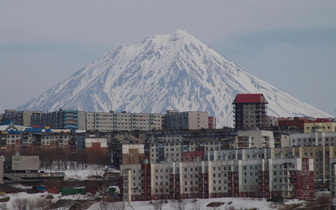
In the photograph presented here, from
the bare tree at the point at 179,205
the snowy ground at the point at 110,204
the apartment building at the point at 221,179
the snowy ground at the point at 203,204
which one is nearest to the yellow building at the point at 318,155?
the apartment building at the point at 221,179

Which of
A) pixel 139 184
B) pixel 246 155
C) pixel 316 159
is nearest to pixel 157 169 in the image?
pixel 139 184

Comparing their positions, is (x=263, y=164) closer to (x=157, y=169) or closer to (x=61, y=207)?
(x=157, y=169)

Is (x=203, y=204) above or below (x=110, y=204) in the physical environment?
above

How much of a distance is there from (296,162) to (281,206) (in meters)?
12.8

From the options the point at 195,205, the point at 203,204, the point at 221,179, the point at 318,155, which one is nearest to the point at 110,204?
the point at 195,205

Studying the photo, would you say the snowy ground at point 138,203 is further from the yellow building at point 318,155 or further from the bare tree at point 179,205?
the yellow building at point 318,155

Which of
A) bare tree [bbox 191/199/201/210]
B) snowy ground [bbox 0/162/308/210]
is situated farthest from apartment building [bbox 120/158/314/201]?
bare tree [bbox 191/199/201/210]

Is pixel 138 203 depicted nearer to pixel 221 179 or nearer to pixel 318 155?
pixel 221 179

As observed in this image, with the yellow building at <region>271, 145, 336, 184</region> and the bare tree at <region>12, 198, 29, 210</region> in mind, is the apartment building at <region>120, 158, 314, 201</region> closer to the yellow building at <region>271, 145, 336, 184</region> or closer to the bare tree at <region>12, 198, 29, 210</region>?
the yellow building at <region>271, 145, 336, 184</region>

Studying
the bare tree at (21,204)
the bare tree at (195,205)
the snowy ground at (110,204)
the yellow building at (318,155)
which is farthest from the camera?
the yellow building at (318,155)

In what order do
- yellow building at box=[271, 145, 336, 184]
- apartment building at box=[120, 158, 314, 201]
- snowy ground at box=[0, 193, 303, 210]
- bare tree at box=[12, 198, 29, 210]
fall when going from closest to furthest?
1. snowy ground at box=[0, 193, 303, 210]
2. apartment building at box=[120, 158, 314, 201]
3. bare tree at box=[12, 198, 29, 210]
4. yellow building at box=[271, 145, 336, 184]

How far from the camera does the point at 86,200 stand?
589 feet

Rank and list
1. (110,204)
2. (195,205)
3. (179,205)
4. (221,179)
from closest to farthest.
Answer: (195,205) → (179,205) → (110,204) → (221,179)

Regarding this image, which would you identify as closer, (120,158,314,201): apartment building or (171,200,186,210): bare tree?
(171,200,186,210): bare tree
